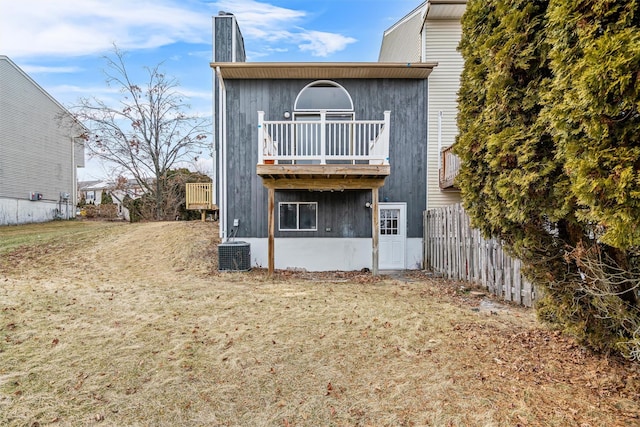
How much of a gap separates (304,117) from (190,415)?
8.14 m

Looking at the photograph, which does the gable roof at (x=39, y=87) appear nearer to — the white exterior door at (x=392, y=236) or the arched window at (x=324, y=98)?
the arched window at (x=324, y=98)

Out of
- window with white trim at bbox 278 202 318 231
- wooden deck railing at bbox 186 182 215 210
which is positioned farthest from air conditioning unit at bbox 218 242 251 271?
wooden deck railing at bbox 186 182 215 210

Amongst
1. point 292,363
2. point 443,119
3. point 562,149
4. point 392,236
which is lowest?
point 292,363

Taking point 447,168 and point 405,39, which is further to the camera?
point 405,39

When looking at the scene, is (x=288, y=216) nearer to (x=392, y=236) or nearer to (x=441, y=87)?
(x=392, y=236)

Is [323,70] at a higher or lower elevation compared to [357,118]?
higher

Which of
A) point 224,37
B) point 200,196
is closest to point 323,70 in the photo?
point 224,37

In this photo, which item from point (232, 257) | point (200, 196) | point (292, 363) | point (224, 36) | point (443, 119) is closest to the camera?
point (292, 363)

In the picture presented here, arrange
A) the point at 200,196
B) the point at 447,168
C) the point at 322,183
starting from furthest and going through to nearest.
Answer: the point at 200,196 → the point at 447,168 → the point at 322,183

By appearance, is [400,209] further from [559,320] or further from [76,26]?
[76,26]

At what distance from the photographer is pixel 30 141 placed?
58.3 ft

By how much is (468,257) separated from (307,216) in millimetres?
4319

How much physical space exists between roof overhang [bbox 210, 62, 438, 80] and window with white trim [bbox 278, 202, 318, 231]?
11.7 feet

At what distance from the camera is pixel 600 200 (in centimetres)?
186
